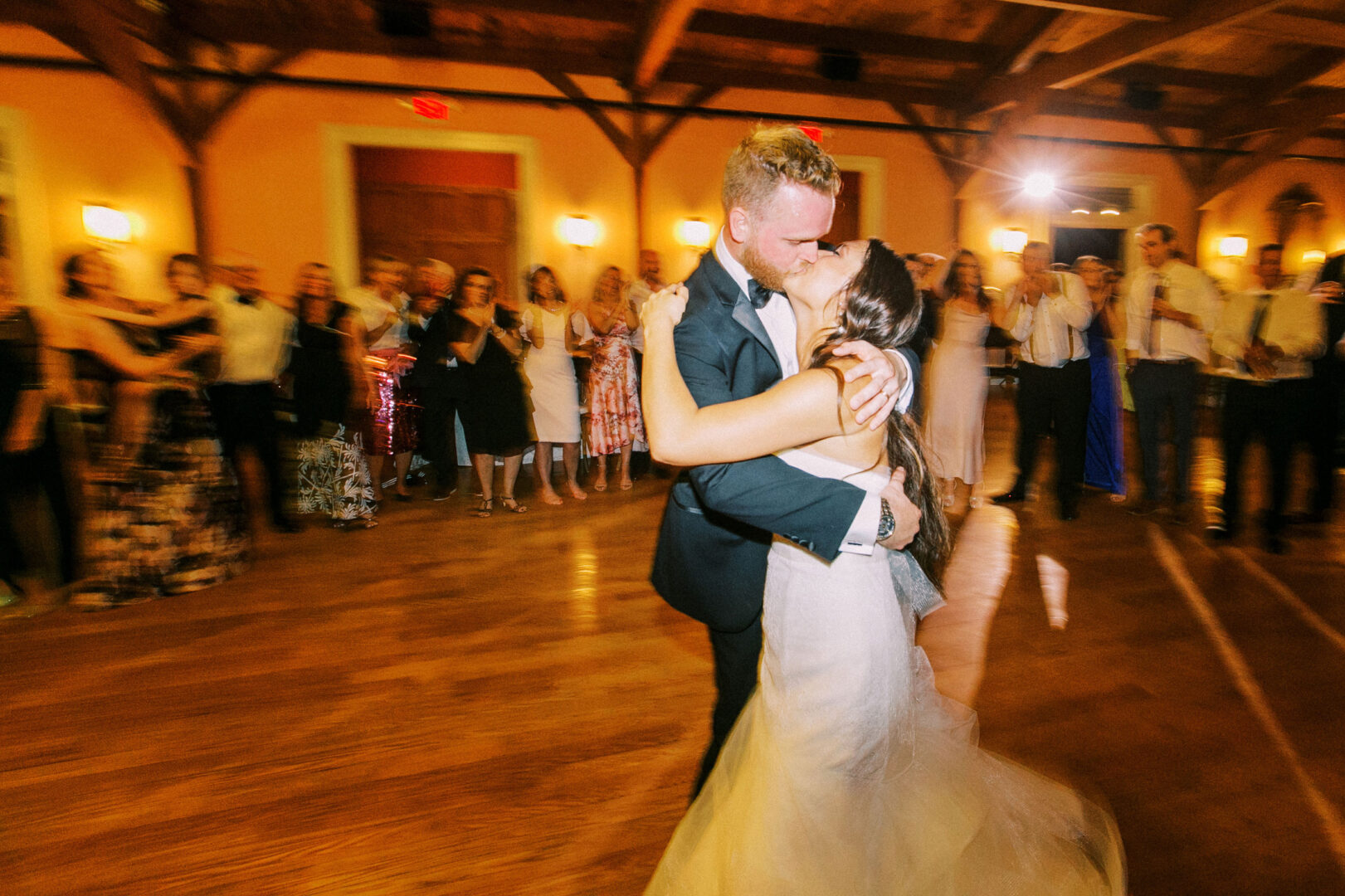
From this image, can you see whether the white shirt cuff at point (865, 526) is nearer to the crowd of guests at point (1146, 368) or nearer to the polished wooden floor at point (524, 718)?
the polished wooden floor at point (524, 718)

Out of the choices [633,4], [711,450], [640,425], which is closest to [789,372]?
[711,450]

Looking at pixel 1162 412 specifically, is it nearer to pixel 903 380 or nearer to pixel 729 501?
pixel 903 380

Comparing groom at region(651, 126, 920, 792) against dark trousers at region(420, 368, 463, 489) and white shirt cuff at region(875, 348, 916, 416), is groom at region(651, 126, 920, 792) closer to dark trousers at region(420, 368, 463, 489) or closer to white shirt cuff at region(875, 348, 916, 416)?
white shirt cuff at region(875, 348, 916, 416)

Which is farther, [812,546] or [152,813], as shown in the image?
[152,813]

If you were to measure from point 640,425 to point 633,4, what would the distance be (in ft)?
11.9

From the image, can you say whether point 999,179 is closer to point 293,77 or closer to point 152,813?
point 293,77

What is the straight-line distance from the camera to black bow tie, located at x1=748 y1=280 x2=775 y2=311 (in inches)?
51.2

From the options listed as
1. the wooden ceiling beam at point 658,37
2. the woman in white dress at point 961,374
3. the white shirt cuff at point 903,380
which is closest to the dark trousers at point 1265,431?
the woman in white dress at point 961,374

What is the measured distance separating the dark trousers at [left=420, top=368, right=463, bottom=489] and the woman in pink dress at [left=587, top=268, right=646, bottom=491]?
91 cm

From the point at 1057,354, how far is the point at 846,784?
12.6ft

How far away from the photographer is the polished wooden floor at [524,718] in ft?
5.59

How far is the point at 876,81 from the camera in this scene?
7.96 metres

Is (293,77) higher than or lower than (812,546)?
higher

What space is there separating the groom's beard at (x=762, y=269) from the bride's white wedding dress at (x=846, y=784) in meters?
0.29
